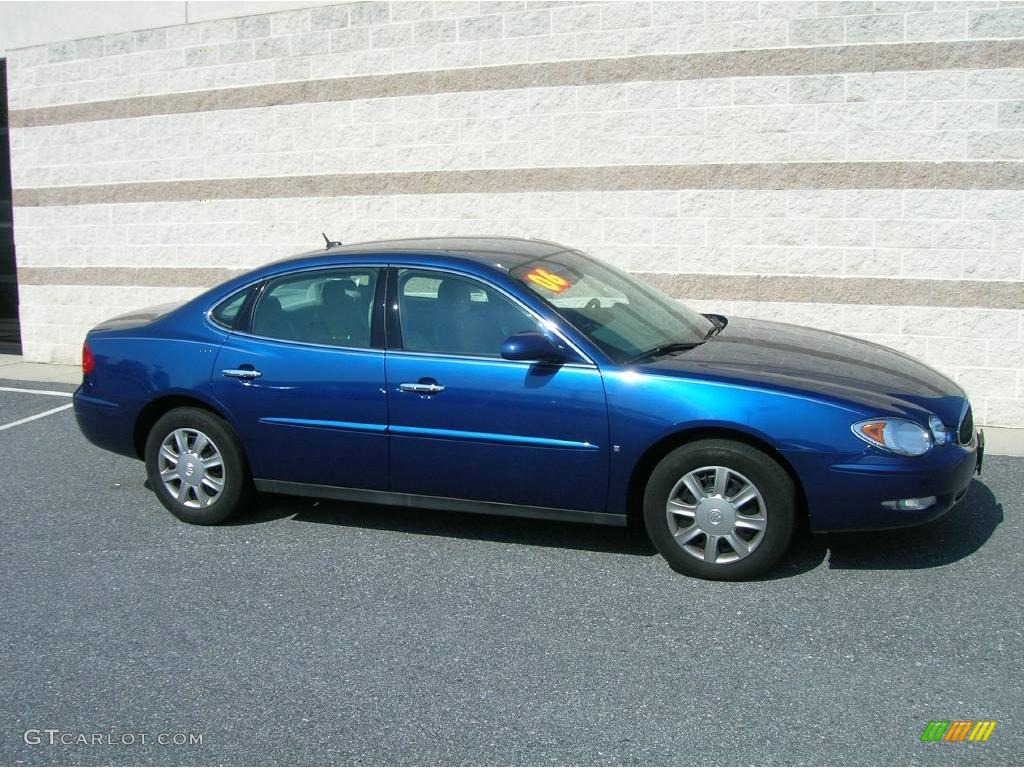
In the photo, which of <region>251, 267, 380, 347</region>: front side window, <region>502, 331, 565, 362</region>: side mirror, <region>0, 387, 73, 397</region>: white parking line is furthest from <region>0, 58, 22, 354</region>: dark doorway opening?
<region>502, 331, 565, 362</region>: side mirror

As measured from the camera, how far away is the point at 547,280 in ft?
18.7

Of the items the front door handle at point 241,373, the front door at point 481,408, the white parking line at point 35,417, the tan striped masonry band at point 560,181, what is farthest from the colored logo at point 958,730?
the white parking line at point 35,417

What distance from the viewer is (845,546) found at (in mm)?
5449

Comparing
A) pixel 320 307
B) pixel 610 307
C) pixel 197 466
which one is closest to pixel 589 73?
pixel 610 307

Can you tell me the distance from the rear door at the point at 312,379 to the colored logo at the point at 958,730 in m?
2.83

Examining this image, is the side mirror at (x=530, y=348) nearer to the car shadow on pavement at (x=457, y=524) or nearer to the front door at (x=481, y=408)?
the front door at (x=481, y=408)

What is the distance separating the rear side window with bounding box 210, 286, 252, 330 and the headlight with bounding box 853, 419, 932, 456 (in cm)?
322

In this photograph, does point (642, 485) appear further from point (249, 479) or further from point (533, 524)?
point (249, 479)

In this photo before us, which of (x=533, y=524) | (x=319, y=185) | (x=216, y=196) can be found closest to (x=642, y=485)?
(x=533, y=524)

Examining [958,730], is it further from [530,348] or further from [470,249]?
[470,249]

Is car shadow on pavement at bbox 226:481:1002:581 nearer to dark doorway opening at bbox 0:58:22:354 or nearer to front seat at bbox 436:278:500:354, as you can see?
front seat at bbox 436:278:500:354

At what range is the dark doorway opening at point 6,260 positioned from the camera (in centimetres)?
1232

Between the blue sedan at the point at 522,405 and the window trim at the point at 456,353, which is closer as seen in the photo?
the blue sedan at the point at 522,405

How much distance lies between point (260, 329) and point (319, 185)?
14.4ft
